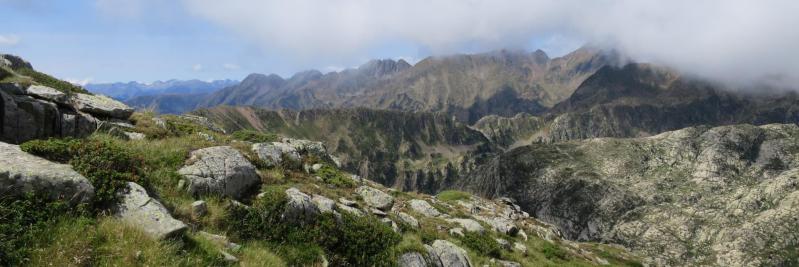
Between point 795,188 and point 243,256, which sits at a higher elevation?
point 243,256

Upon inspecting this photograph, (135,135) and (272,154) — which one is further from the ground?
A: (135,135)

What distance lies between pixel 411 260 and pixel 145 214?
8590mm

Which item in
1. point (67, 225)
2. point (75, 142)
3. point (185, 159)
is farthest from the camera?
point (185, 159)

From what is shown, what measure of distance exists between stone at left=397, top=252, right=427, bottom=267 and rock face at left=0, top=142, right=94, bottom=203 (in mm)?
9255

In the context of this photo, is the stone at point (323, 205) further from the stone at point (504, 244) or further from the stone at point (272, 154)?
the stone at point (504, 244)

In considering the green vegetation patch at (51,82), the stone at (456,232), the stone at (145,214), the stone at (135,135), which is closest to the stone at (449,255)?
the stone at (456,232)

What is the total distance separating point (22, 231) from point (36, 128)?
10791 mm

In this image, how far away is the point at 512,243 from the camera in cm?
2867

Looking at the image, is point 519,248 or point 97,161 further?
point 519,248

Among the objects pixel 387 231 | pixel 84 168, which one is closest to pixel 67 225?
pixel 84 168

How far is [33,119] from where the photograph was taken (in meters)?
16.6

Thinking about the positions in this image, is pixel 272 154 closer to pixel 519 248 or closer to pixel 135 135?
pixel 135 135

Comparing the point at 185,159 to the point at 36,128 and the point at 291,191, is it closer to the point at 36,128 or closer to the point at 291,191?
the point at 291,191

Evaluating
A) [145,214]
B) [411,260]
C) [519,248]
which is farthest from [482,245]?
[145,214]
